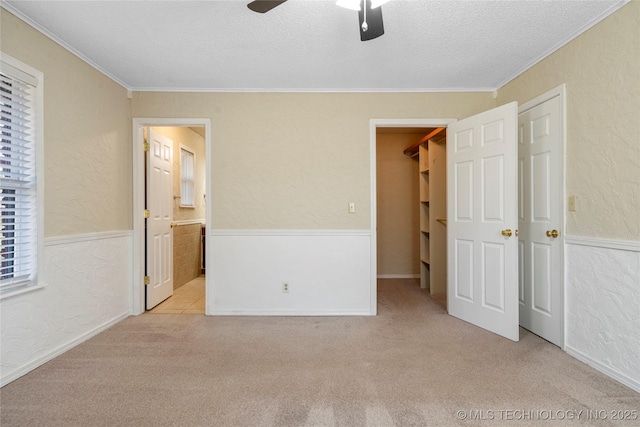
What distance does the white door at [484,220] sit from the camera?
2789 mm

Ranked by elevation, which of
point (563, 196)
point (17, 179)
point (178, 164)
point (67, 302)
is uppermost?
point (178, 164)

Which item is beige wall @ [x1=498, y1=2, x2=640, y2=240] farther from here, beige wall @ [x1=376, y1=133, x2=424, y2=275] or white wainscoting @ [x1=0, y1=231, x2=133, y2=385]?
white wainscoting @ [x1=0, y1=231, x2=133, y2=385]

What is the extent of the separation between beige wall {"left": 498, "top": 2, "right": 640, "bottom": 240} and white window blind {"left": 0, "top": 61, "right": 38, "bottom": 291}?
390cm

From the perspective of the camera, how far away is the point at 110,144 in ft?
10.3

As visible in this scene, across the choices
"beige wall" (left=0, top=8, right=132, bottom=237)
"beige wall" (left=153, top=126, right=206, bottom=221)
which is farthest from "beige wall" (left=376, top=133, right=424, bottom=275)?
"beige wall" (left=0, top=8, right=132, bottom=237)

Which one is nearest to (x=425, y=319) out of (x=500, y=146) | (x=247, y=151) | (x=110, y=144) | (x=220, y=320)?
(x=500, y=146)

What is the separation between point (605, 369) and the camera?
2.19 metres

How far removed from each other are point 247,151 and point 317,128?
785 mm

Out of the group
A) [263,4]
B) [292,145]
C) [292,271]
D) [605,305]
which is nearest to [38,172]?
[263,4]

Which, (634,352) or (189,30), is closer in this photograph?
(634,352)

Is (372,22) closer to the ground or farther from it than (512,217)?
farther from it

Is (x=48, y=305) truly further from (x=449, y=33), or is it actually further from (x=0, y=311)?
(x=449, y=33)

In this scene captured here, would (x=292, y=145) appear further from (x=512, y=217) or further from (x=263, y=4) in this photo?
(x=512, y=217)

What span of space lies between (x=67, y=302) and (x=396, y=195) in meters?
4.52
